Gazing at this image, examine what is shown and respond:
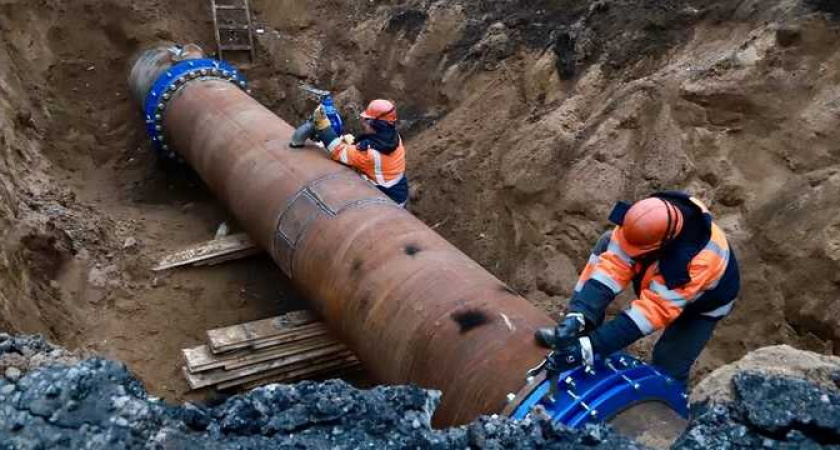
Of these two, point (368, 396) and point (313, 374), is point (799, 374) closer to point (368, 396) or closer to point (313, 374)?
point (368, 396)

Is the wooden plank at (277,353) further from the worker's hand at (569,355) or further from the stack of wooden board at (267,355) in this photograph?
the worker's hand at (569,355)

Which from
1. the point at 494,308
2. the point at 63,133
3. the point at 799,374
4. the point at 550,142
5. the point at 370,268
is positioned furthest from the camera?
the point at 63,133

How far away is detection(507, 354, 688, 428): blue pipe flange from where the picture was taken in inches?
116

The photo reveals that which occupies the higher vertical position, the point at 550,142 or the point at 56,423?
the point at 56,423

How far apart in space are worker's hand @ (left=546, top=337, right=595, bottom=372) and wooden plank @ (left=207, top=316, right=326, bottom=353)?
9.35 feet

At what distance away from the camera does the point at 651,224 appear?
11.1ft

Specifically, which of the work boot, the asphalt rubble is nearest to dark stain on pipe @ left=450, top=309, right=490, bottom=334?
the work boot

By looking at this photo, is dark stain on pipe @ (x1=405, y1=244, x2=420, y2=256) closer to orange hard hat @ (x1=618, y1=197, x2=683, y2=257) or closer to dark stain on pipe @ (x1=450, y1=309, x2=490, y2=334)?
dark stain on pipe @ (x1=450, y1=309, x2=490, y2=334)

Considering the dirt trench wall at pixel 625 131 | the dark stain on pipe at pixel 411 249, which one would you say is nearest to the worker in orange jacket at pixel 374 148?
the dirt trench wall at pixel 625 131

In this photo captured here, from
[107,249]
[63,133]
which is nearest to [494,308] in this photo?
[107,249]

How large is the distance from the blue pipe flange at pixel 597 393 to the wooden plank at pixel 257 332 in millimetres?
2737

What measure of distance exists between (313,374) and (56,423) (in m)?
3.33

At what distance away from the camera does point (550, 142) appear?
244 inches

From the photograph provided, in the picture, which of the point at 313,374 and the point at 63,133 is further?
the point at 63,133
